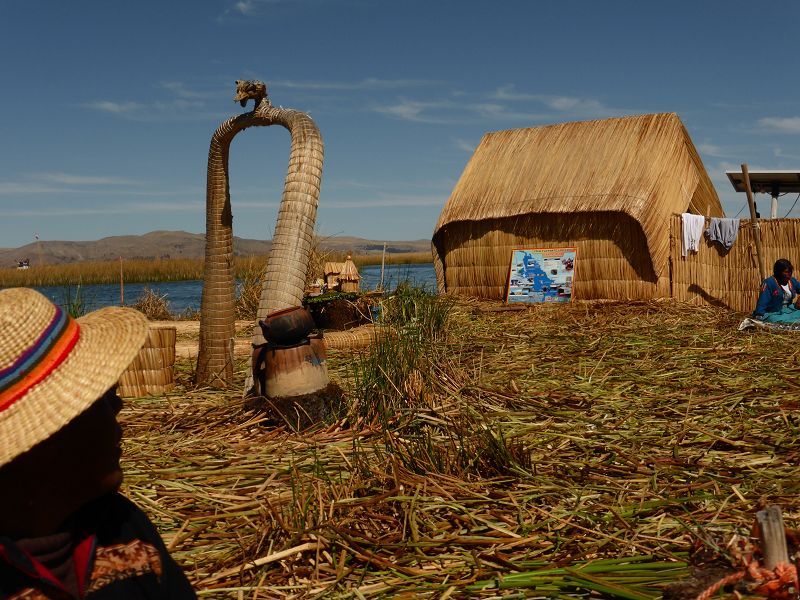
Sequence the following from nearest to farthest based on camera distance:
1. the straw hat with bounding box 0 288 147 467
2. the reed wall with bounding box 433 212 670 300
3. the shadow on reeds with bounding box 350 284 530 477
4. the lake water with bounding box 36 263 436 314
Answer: the straw hat with bounding box 0 288 147 467, the shadow on reeds with bounding box 350 284 530 477, the lake water with bounding box 36 263 436 314, the reed wall with bounding box 433 212 670 300

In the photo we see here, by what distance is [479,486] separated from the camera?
3.34 metres

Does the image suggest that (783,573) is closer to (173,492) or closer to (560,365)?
(173,492)

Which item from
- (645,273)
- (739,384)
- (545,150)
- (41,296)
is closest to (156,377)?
(739,384)

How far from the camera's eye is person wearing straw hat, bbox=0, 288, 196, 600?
1.28 meters

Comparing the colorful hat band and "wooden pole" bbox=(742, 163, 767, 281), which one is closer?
the colorful hat band

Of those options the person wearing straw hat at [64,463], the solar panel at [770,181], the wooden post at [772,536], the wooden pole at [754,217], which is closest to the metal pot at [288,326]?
the wooden post at [772,536]

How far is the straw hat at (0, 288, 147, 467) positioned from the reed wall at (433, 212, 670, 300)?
10541 millimetres

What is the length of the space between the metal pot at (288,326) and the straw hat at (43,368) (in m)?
3.09

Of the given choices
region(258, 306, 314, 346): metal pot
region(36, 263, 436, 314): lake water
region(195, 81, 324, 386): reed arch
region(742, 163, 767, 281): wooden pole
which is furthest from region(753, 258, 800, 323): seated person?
region(258, 306, 314, 346): metal pot

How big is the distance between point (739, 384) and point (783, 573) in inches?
143

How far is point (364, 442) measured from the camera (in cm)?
412

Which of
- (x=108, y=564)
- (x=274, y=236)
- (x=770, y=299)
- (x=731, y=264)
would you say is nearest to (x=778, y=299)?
(x=770, y=299)

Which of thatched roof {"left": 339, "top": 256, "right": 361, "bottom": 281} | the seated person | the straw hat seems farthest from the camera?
thatched roof {"left": 339, "top": 256, "right": 361, "bottom": 281}

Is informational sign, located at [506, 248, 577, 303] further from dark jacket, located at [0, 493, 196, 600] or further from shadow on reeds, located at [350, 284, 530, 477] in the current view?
dark jacket, located at [0, 493, 196, 600]
